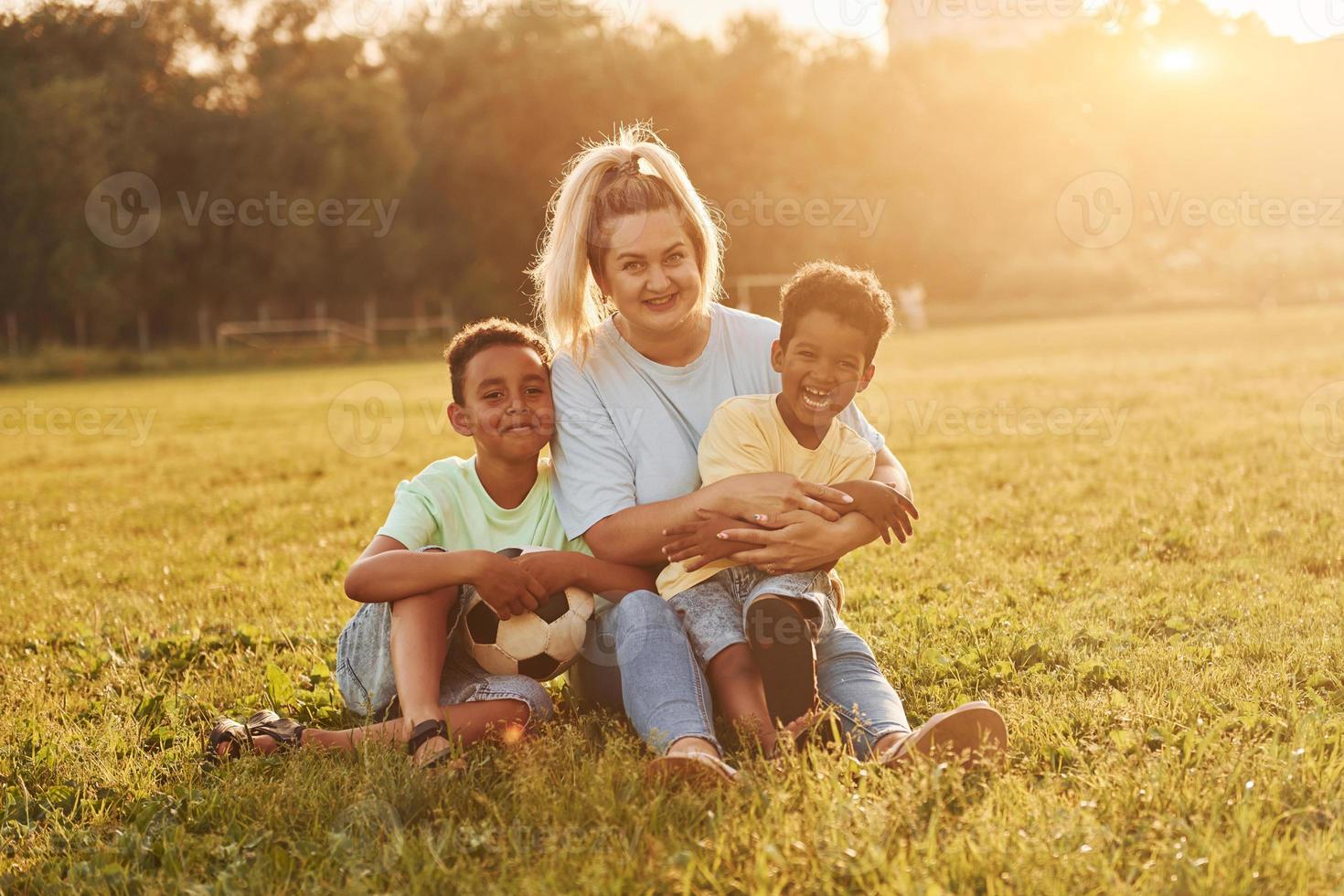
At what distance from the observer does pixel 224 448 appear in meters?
12.0

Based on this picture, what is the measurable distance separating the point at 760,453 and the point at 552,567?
2.31 feet

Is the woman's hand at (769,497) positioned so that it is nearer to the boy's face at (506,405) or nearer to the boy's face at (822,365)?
the boy's face at (822,365)

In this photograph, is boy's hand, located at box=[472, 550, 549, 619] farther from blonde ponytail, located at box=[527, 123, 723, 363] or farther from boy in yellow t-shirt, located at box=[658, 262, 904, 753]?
blonde ponytail, located at box=[527, 123, 723, 363]

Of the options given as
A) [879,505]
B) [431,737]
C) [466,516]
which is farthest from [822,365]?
[431,737]

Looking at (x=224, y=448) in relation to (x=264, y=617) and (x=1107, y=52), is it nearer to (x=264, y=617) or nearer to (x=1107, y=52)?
(x=264, y=617)

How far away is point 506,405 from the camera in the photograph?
3.65 meters

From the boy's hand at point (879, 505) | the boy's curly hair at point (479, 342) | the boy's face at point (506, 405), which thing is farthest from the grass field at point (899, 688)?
the boy's curly hair at point (479, 342)

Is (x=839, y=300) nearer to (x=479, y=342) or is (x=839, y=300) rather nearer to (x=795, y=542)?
(x=795, y=542)

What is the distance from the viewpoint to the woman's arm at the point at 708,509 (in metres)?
3.26

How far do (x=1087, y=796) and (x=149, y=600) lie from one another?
14.5 ft

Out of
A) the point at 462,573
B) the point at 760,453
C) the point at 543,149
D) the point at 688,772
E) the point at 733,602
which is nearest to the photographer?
the point at 688,772

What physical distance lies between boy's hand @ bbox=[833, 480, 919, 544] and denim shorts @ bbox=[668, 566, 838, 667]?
0.22m

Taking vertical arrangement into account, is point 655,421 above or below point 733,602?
above

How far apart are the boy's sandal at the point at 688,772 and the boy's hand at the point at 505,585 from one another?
28.8 inches
